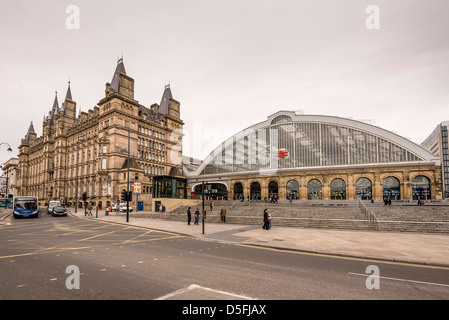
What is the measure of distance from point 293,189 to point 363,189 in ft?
39.5

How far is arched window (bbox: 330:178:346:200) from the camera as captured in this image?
1715 inches

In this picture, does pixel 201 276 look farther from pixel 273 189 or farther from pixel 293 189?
pixel 273 189

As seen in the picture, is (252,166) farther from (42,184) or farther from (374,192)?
(42,184)

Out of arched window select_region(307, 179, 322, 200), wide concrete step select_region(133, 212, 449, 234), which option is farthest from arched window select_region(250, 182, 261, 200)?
wide concrete step select_region(133, 212, 449, 234)

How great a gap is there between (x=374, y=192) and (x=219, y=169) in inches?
1244

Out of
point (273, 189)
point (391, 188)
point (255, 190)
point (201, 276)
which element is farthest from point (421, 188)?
point (201, 276)

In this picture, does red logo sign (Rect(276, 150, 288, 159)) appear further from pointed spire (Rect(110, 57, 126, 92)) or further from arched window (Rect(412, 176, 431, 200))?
pointed spire (Rect(110, 57, 126, 92))

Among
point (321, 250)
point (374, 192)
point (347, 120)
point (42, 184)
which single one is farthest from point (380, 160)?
point (42, 184)

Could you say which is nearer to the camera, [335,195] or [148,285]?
[148,285]

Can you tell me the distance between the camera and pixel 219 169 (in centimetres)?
5750

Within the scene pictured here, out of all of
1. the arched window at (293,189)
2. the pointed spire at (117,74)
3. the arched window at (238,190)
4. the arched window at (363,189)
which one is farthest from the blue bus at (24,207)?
the arched window at (363,189)

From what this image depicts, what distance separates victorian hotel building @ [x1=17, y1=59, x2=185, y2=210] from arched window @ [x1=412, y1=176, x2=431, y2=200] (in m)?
45.1

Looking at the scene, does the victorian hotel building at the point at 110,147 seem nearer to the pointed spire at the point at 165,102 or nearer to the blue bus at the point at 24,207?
the pointed spire at the point at 165,102
